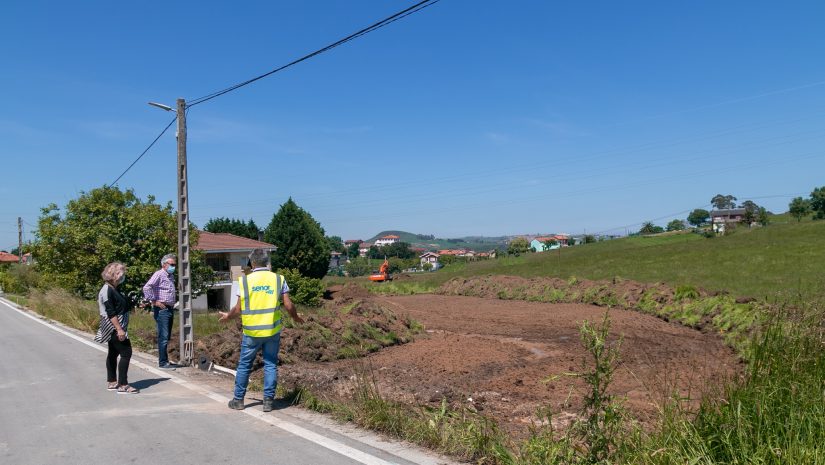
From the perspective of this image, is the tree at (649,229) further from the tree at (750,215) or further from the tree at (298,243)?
the tree at (298,243)

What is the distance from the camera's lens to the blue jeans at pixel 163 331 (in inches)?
399

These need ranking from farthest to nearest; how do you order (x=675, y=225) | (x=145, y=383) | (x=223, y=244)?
(x=675, y=225), (x=223, y=244), (x=145, y=383)

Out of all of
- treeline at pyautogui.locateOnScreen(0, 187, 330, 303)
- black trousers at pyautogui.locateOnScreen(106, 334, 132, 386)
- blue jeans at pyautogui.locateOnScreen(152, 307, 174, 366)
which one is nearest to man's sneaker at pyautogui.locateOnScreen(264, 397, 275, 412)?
black trousers at pyautogui.locateOnScreen(106, 334, 132, 386)

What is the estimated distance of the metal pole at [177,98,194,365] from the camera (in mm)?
10367

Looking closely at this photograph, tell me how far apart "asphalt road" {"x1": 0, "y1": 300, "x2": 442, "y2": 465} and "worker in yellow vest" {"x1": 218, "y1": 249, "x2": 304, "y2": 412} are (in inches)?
11.0

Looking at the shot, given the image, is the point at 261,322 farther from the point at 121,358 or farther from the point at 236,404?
the point at 121,358

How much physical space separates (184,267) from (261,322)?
4173mm

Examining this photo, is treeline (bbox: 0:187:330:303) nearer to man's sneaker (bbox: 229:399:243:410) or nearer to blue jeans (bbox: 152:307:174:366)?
blue jeans (bbox: 152:307:174:366)

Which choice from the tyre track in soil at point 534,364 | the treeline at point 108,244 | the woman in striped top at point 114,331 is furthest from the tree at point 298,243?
the woman in striped top at point 114,331

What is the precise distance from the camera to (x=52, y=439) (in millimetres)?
5945

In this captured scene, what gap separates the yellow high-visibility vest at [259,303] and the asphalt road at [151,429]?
920mm

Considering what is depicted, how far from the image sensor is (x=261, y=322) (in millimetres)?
6949

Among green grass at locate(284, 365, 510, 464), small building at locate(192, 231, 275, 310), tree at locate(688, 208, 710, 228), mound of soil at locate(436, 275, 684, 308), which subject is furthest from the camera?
tree at locate(688, 208, 710, 228)

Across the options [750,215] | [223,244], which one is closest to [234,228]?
[223,244]
